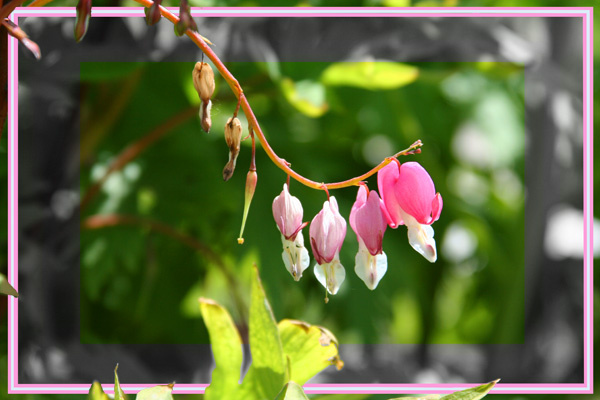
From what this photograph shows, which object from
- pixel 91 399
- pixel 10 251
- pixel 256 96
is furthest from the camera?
pixel 256 96

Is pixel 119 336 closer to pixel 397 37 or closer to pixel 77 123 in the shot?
pixel 77 123

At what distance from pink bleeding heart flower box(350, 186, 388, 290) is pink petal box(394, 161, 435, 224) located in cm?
2

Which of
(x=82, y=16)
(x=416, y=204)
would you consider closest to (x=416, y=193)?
(x=416, y=204)

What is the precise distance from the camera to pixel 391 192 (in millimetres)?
413

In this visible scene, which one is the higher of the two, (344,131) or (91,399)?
(344,131)

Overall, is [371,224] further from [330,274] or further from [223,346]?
[223,346]

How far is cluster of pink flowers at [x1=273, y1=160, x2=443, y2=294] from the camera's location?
1.29 feet

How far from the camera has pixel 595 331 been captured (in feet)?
2.05

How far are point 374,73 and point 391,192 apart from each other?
0.67ft

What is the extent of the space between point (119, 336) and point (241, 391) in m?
0.20

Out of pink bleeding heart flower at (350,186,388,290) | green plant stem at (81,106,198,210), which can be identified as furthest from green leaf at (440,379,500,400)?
green plant stem at (81,106,198,210)

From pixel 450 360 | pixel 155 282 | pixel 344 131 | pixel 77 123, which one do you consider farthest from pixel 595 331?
pixel 77 123

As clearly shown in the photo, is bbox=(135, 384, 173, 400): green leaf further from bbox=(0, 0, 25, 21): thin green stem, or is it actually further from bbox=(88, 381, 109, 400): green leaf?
bbox=(0, 0, 25, 21): thin green stem

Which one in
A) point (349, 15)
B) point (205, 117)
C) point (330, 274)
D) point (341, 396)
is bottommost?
point (341, 396)
